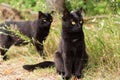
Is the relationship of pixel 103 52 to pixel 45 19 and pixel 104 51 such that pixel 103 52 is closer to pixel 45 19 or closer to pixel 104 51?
pixel 104 51

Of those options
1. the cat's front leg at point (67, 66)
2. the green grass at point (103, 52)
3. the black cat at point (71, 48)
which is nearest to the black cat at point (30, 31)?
the green grass at point (103, 52)

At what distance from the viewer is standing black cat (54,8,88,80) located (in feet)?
21.6

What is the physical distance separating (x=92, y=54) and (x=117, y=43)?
731 millimetres

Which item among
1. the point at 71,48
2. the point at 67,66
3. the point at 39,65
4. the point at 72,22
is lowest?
the point at 39,65

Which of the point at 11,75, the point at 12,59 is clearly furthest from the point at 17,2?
the point at 11,75

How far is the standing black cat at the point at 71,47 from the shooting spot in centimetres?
660

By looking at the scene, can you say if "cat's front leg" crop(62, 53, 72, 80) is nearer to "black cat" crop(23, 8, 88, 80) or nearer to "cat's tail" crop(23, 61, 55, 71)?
"black cat" crop(23, 8, 88, 80)

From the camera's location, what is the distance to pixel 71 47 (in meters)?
6.79

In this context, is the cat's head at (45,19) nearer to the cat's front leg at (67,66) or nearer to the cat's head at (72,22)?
the cat's front leg at (67,66)

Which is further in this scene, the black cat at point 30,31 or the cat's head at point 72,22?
the black cat at point 30,31

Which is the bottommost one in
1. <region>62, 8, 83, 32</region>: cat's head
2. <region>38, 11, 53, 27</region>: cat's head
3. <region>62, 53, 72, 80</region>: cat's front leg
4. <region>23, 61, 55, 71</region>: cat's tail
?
<region>23, 61, 55, 71</region>: cat's tail

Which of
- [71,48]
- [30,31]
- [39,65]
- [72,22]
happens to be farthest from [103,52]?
[30,31]

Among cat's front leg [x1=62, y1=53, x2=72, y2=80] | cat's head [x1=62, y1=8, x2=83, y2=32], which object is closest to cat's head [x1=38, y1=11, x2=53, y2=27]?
cat's front leg [x1=62, y1=53, x2=72, y2=80]

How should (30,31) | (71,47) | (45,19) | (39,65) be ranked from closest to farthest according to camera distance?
1. (71,47)
2. (39,65)
3. (45,19)
4. (30,31)
